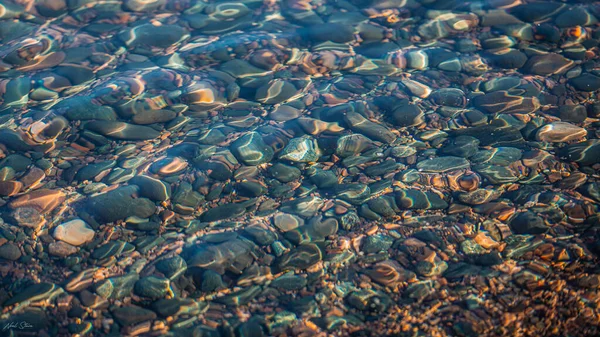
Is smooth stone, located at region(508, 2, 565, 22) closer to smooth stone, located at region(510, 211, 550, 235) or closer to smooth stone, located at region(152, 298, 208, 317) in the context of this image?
smooth stone, located at region(510, 211, 550, 235)

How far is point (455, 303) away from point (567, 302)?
64 centimetres

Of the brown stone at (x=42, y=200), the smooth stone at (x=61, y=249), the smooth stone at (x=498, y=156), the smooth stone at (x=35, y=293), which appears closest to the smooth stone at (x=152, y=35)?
the brown stone at (x=42, y=200)

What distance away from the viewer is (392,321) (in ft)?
9.04

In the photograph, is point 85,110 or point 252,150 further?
point 85,110

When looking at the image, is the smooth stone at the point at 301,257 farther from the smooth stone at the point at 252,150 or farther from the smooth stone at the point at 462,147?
the smooth stone at the point at 462,147

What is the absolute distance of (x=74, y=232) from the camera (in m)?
3.25

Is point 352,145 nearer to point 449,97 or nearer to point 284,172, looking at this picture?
point 284,172

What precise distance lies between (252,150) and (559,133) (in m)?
2.46

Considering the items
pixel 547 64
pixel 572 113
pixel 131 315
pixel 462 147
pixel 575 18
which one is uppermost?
pixel 575 18

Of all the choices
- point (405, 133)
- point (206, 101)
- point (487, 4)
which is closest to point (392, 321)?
point (405, 133)

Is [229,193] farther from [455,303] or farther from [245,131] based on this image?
[455,303]

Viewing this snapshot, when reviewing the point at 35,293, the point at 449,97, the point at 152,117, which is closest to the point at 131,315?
the point at 35,293

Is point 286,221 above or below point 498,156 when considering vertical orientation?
below

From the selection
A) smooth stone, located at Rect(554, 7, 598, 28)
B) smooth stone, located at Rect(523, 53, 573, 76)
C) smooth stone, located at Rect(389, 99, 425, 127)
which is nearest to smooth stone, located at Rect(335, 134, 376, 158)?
smooth stone, located at Rect(389, 99, 425, 127)
